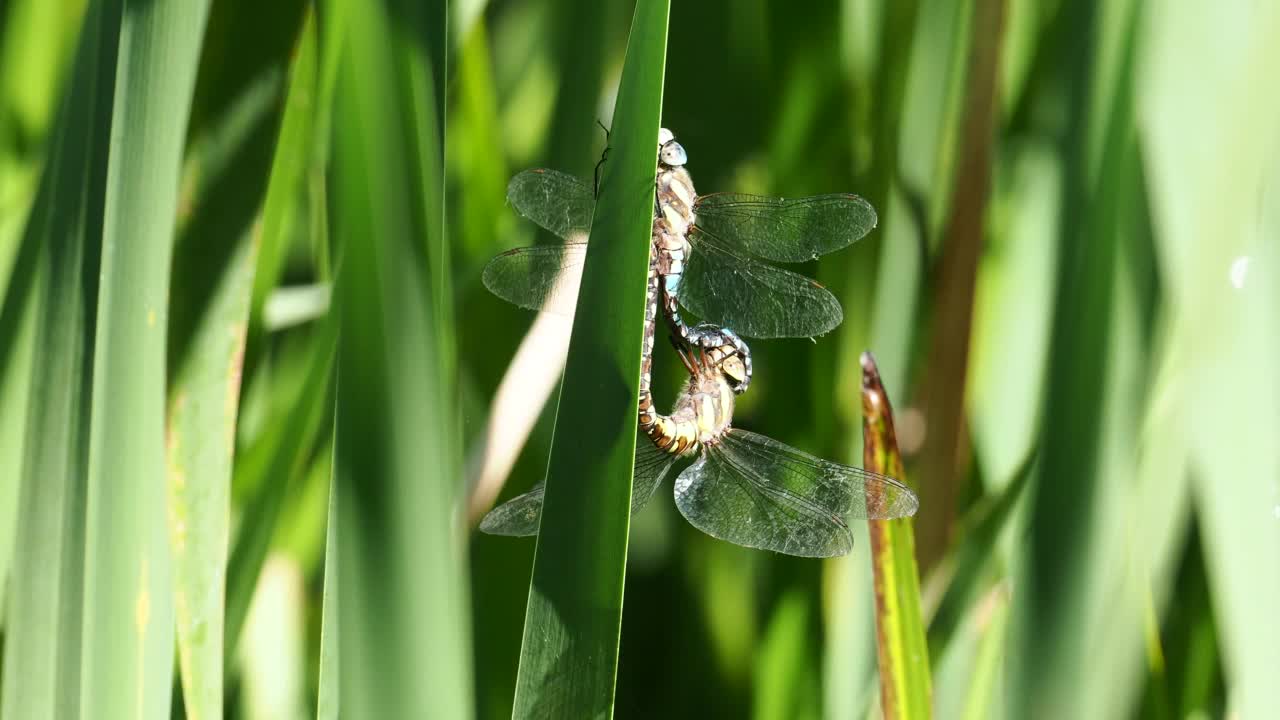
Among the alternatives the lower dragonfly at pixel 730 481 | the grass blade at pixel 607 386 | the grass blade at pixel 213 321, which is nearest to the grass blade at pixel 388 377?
the grass blade at pixel 607 386

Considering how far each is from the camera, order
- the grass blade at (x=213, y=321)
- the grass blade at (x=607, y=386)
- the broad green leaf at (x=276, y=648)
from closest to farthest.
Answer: the grass blade at (x=607, y=386) < the grass blade at (x=213, y=321) < the broad green leaf at (x=276, y=648)

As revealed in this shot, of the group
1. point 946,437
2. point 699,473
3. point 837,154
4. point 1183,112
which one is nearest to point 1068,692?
point 946,437

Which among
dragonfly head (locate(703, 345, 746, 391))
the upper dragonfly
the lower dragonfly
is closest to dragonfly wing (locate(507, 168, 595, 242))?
the upper dragonfly

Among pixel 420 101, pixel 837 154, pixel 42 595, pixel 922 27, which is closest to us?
pixel 420 101

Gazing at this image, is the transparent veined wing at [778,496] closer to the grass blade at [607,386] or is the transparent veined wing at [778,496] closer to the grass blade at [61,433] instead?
the grass blade at [607,386]

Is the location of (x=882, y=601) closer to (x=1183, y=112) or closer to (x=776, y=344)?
(x=776, y=344)

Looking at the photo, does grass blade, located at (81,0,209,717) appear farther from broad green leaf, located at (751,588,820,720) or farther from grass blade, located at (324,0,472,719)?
broad green leaf, located at (751,588,820,720)
